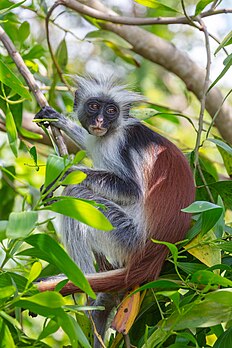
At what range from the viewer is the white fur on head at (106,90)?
4.12 meters

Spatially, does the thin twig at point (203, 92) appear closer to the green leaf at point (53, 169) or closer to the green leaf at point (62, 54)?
the green leaf at point (53, 169)

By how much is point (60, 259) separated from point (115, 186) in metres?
1.92

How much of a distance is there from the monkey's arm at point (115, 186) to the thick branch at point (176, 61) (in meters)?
1.62

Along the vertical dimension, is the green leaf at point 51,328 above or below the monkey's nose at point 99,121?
above

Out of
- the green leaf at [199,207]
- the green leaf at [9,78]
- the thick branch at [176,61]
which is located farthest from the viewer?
the thick branch at [176,61]

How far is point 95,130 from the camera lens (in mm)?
3840

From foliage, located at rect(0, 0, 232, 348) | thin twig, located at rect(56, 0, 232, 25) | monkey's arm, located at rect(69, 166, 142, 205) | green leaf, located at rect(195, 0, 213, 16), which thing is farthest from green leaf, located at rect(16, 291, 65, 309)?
thin twig, located at rect(56, 0, 232, 25)

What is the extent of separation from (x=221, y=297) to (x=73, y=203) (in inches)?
27.2

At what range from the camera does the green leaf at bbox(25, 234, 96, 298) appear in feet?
6.02

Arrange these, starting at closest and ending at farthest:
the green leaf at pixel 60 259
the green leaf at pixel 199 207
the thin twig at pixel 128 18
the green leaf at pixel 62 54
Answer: the green leaf at pixel 60 259 → the green leaf at pixel 199 207 → the thin twig at pixel 128 18 → the green leaf at pixel 62 54

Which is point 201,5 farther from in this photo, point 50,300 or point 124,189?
point 50,300

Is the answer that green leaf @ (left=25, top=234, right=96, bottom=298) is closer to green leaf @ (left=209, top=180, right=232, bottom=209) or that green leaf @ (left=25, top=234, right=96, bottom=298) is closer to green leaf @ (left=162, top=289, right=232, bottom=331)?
green leaf @ (left=162, top=289, right=232, bottom=331)

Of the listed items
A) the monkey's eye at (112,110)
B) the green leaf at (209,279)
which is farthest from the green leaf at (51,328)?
the monkey's eye at (112,110)

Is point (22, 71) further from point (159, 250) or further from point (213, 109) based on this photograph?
point (213, 109)
